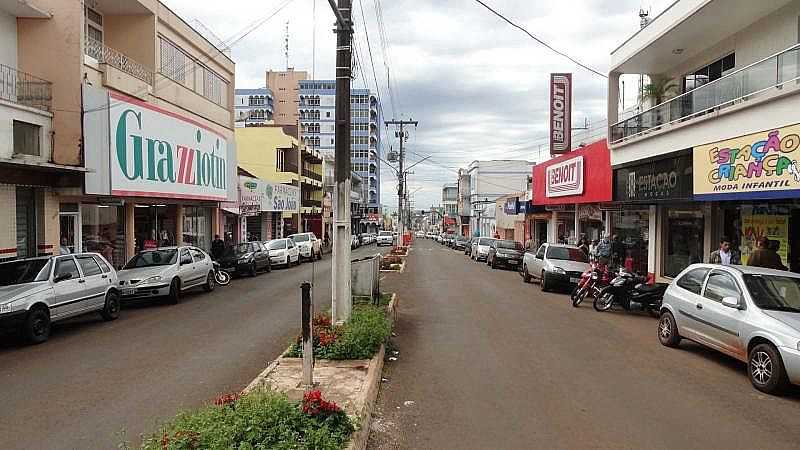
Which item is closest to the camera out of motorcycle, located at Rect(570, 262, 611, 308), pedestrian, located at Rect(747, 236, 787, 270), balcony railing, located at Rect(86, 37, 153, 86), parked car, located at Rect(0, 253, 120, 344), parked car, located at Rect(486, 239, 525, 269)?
parked car, located at Rect(0, 253, 120, 344)

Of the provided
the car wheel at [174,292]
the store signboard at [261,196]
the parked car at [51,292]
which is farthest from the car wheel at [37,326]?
the store signboard at [261,196]

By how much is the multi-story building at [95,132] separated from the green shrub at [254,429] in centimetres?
1142

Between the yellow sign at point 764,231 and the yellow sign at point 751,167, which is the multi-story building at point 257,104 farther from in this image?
the yellow sign at point 751,167

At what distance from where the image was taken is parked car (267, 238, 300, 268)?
99.2 feet

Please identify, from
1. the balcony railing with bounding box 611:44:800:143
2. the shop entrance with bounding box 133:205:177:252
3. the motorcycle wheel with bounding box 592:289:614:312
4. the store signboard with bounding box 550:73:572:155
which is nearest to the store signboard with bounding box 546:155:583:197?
the store signboard with bounding box 550:73:572:155

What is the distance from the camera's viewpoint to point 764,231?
1564cm

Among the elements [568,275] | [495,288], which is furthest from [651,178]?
[495,288]

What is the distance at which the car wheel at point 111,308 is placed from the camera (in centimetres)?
1336

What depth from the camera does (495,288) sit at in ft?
67.9

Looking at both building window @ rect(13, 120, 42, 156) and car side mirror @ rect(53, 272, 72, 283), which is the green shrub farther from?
building window @ rect(13, 120, 42, 156)

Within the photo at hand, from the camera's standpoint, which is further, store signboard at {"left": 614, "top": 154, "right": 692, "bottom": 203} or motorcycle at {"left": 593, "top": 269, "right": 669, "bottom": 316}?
store signboard at {"left": 614, "top": 154, "right": 692, "bottom": 203}

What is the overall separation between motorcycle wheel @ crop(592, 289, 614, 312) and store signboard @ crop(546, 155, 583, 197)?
11.6 metres

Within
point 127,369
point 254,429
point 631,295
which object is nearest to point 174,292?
point 127,369

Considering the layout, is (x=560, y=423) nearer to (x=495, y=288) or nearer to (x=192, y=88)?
(x=495, y=288)
